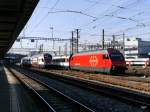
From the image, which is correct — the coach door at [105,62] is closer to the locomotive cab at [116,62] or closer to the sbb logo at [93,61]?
the locomotive cab at [116,62]

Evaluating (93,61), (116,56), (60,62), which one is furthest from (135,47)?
(116,56)

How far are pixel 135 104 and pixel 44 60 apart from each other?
5974 cm

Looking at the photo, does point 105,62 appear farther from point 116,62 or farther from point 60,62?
point 60,62

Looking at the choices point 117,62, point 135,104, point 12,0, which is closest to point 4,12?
point 12,0

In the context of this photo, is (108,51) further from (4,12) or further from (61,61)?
(61,61)

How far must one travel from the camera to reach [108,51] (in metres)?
44.8

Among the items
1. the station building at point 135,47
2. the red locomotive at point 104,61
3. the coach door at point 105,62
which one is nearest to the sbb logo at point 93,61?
the red locomotive at point 104,61

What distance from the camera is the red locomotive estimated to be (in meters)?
43.6

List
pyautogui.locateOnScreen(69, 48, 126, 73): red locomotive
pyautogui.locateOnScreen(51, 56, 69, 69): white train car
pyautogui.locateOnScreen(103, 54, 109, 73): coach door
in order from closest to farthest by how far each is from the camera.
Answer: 1. pyautogui.locateOnScreen(69, 48, 126, 73): red locomotive
2. pyautogui.locateOnScreen(103, 54, 109, 73): coach door
3. pyautogui.locateOnScreen(51, 56, 69, 69): white train car

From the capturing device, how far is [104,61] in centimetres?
4519

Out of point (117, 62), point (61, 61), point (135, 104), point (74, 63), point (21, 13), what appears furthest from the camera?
point (61, 61)

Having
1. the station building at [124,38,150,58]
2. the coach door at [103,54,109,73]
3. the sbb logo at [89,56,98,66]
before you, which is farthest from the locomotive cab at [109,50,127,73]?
the station building at [124,38,150,58]

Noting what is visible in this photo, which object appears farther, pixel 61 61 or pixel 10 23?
pixel 61 61

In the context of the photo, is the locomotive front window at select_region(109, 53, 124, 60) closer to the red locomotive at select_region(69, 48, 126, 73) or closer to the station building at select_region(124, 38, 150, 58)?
the red locomotive at select_region(69, 48, 126, 73)
